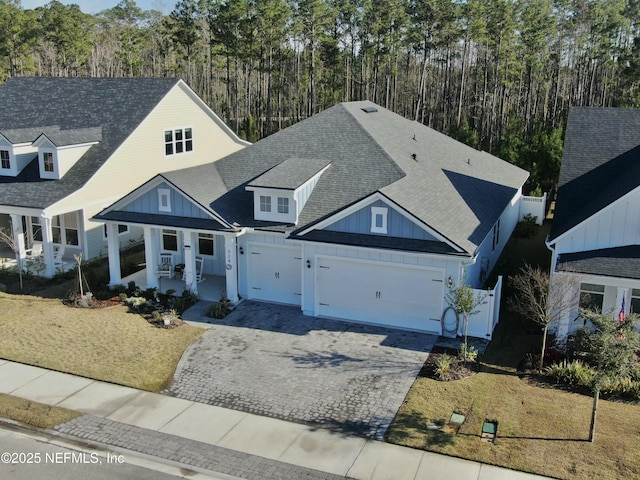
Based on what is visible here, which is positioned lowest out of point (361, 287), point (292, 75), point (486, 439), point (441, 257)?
point (486, 439)

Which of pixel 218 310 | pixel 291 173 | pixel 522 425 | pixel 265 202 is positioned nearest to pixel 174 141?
pixel 291 173

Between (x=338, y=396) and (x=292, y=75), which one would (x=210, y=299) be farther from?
(x=292, y=75)

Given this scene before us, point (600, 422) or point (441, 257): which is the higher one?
point (441, 257)

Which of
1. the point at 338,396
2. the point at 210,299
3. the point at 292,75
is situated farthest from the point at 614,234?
the point at 292,75

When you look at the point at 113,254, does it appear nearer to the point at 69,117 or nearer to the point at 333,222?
the point at 333,222

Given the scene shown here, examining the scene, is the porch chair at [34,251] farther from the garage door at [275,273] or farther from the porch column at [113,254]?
the garage door at [275,273]

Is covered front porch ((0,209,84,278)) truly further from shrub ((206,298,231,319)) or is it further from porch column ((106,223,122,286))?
shrub ((206,298,231,319))
